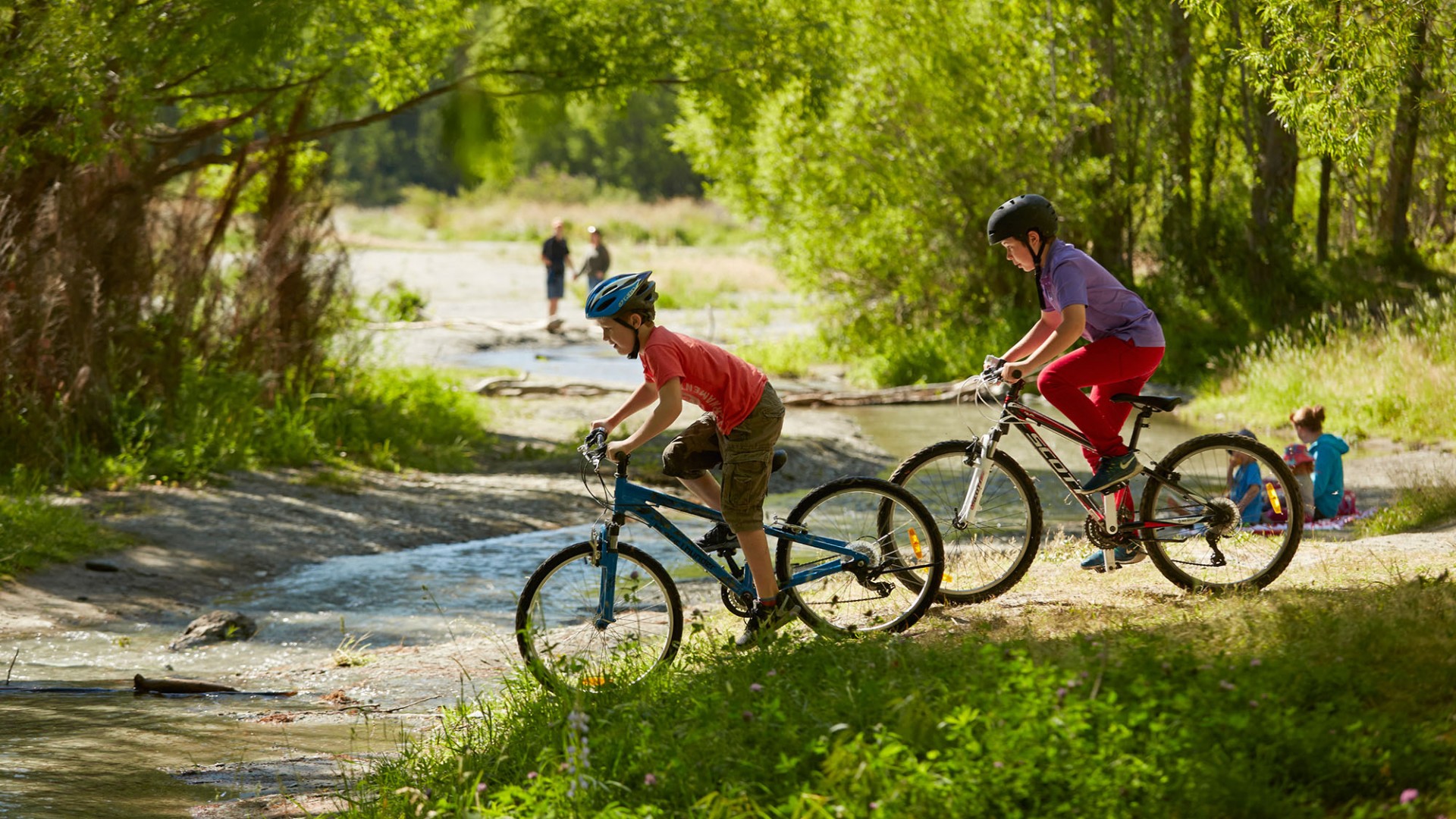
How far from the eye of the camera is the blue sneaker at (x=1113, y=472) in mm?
6430

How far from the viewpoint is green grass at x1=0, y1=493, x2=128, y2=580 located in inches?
358

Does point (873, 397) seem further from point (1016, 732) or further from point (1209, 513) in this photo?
point (1016, 732)

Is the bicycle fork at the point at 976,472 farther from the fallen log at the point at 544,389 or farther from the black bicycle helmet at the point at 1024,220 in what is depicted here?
the fallen log at the point at 544,389

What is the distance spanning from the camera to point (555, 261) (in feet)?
92.1

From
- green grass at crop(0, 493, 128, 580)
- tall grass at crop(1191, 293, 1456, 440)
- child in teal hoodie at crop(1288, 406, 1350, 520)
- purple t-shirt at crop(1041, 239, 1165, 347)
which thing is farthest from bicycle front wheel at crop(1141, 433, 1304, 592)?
tall grass at crop(1191, 293, 1456, 440)

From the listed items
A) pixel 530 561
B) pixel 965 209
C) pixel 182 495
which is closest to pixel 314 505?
pixel 182 495

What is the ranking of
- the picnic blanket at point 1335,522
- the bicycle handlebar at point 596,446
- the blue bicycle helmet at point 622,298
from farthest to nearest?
1. the picnic blanket at point 1335,522
2. the bicycle handlebar at point 596,446
3. the blue bicycle helmet at point 622,298

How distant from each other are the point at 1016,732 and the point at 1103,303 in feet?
9.38

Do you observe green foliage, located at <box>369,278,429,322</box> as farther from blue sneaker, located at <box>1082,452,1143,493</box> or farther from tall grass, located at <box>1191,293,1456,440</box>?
blue sneaker, located at <box>1082,452,1143,493</box>

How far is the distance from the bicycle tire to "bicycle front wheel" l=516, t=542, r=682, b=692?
1.20 m

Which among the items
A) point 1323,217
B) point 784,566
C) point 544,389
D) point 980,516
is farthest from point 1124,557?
point 1323,217

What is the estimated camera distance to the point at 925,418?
18203 mm

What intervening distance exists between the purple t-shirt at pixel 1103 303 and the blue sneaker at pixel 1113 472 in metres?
0.52

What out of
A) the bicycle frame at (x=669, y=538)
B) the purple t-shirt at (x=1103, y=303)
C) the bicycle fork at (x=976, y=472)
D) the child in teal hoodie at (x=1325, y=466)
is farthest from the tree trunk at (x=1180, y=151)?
the bicycle frame at (x=669, y=538)
